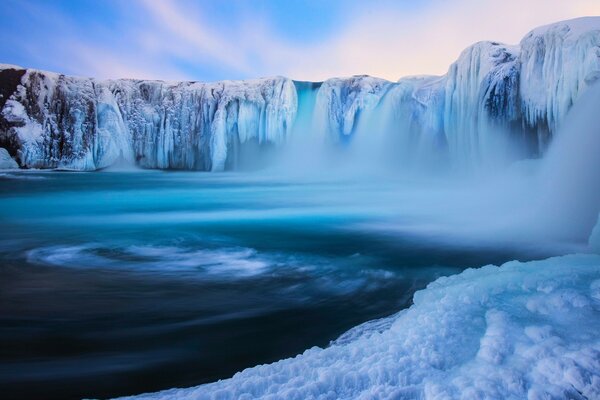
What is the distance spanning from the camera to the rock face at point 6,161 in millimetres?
21906

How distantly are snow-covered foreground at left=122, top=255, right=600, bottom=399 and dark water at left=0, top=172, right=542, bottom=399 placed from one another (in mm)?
497

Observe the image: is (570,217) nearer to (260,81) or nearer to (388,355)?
(388,355)

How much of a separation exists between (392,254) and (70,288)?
10.9 feet

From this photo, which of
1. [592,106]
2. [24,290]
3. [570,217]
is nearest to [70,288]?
[24,290]

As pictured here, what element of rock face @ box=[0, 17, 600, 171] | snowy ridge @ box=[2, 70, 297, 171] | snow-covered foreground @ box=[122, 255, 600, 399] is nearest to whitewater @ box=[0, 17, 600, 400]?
snow-covered foreground @ box=[122, 255, 600, 399]

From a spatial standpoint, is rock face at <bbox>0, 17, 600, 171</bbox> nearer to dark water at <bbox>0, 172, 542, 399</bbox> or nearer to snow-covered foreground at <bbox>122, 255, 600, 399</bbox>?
dark water at <bbox>0, 172, 542, 399</bbox>

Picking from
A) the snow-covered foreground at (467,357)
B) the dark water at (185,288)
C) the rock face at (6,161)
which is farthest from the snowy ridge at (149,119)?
the snow-covered foreground at (467,357)

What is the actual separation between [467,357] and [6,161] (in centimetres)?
2409

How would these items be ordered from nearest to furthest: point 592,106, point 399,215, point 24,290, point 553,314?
point 553,314 < point 24,290 < point 592,106 < point 399,215

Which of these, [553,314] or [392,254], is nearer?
[553,314]

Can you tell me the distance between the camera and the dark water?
2.74 metres

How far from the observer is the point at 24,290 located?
14.0 feet

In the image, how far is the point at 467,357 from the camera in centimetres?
228

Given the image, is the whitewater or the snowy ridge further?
the snowy ridge
